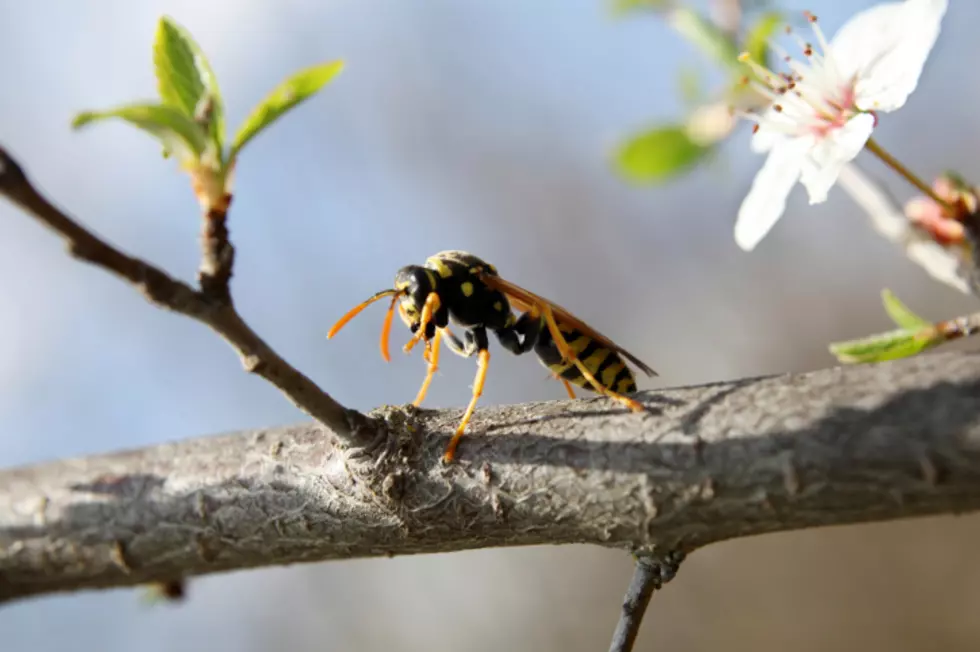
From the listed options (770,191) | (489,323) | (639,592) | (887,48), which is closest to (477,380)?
(489,323)

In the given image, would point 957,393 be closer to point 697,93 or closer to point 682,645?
point 697,93

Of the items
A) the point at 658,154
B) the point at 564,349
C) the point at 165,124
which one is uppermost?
the point at 658,154

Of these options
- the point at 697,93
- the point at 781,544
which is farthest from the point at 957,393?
the point at 781,544

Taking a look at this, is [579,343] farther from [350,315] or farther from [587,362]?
[350,315]

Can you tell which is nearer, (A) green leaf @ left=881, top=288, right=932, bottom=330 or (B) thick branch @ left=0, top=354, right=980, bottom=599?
(B) thick branch @ left=0, top=354, right=980, bottom=599

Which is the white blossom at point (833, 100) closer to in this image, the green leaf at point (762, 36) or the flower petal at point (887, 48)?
the flower petal at point (887, 48)

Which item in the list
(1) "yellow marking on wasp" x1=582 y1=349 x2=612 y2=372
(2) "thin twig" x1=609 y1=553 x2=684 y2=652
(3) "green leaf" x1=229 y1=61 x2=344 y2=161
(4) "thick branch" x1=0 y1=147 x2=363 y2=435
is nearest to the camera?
(4) "thick branch" x1=0 y1=147 x2=363 y2=435

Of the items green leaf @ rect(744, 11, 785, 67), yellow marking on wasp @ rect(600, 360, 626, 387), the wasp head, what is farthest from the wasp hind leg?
green leaf @ rect(744, 11, 785, 67)

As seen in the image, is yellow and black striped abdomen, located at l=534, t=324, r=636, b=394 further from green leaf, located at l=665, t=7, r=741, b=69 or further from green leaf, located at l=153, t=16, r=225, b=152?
green leaf, located at l=153, t=16, r=225, b=152
